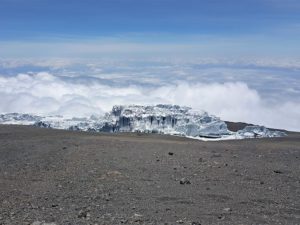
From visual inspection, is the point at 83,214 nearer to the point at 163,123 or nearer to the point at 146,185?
the point at 146,185

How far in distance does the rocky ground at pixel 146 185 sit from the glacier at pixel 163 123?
12.2 m

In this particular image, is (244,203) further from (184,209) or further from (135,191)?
(135,191)

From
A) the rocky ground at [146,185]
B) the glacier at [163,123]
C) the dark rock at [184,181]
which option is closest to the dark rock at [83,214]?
the rocky ground at [146,185]

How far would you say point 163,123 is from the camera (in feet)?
97.9

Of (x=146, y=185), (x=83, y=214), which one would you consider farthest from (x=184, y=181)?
(x=83, y=214)

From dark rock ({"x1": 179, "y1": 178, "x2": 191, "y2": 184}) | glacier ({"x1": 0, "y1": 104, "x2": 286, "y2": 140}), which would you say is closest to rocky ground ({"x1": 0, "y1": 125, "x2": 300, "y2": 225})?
dark rock ({"x1": 179, "y1": 178, "x2": 191, "y2": 184})

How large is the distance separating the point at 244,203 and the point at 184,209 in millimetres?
1209

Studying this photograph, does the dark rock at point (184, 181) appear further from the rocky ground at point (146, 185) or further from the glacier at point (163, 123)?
the glacier at point (163, 123)

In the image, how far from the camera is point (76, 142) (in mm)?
16484

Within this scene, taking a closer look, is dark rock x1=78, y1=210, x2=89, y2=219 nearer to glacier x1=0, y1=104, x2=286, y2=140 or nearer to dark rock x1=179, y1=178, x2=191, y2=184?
dark rock x1=179, y1=178, x2=191, y2=184

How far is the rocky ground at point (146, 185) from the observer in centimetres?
737

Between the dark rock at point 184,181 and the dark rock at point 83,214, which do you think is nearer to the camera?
the dark rock at point 83,214

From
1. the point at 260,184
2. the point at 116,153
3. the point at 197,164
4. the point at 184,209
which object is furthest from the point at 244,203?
the point at 116,153

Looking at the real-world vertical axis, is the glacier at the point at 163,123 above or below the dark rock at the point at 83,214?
above
